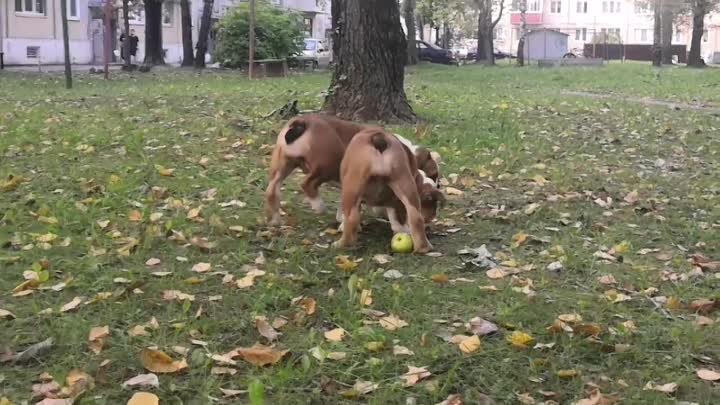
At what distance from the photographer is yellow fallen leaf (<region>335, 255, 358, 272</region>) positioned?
4.74 meters

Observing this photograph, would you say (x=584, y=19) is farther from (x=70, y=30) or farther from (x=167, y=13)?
(x=70, y=30)

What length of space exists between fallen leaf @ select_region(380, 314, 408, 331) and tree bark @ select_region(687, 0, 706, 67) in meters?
36.9

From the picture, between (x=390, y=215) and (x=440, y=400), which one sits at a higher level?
(x=390, y=215)

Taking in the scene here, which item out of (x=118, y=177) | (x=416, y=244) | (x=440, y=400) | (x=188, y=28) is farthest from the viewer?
(x=188, y=28)

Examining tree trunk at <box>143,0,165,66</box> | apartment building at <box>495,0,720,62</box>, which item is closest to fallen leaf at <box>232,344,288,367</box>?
tree trunk at <box>143,0,165,66</box>

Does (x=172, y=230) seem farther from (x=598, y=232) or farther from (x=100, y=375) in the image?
(x=598, y=232)

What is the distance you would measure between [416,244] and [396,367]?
1.65 metres

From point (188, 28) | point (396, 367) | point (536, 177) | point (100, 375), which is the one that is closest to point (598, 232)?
point (536, 177)

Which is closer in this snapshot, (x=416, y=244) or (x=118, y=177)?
(x=416, y=244)

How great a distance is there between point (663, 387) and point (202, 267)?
2514mm

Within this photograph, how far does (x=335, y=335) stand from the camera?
3789 mm

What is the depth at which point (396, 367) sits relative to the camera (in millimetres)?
3473

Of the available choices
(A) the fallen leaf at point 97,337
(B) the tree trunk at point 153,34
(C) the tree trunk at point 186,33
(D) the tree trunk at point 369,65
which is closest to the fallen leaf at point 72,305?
(A) the fallen leaf at point 97,337

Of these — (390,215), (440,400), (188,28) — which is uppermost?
(188,28)
